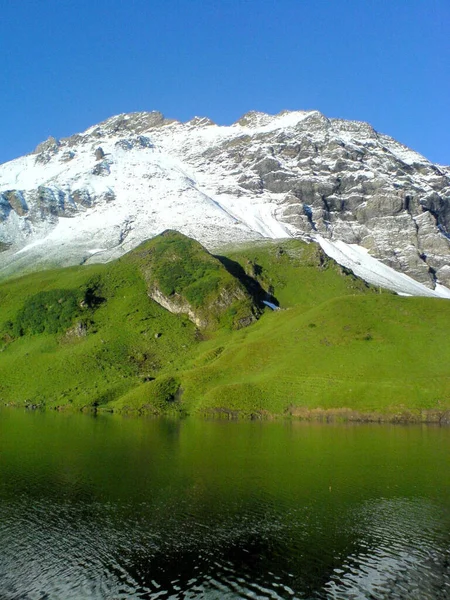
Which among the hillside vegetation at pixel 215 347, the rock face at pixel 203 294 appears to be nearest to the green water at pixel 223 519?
the hillside vegetation at pixel 215 347

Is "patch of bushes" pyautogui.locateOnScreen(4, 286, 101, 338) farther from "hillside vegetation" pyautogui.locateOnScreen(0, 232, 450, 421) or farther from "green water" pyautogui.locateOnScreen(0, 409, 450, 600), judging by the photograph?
"green water" pyautogui.locateOnScreen(0, 409, 450, 600)

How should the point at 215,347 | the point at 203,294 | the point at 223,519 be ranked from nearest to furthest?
the point at 223,519, the point at 215,347, the point at 203,294

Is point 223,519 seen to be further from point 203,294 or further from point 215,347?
point 203,294

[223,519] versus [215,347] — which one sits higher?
[215,347]

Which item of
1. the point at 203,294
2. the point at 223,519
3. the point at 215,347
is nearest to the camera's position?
the point at 223,519

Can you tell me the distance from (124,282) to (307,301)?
64.6 m

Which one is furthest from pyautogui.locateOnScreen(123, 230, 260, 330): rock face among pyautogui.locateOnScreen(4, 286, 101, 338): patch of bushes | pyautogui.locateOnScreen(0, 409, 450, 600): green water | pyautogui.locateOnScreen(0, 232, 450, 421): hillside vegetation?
pyautogui.locateOnScreen(0, 409, 450, 600): green water

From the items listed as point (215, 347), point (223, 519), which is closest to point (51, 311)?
point (215, 347)

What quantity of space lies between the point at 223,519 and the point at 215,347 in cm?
11048

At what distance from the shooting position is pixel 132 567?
32.2 meters

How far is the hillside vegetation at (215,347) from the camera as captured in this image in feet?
366

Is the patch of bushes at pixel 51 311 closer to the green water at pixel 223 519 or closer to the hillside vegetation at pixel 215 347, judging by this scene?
the hillside vegetation at pixel 215 347

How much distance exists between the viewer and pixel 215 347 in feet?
497

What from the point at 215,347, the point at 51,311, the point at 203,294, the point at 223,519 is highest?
the point at 203,294
